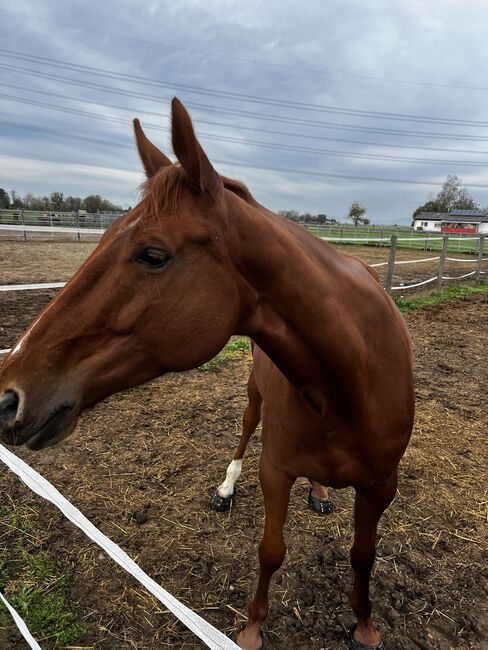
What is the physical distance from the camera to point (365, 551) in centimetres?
212

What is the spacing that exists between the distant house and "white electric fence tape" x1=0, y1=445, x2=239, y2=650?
6967 centimetres

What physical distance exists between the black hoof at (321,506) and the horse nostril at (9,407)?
2460 mm

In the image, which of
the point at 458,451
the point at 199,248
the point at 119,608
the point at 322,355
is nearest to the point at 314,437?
the point at 322,355

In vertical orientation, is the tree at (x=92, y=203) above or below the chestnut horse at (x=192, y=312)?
above

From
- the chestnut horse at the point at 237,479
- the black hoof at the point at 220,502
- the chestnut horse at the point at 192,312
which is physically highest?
the chestnut horse at the point at 192,312

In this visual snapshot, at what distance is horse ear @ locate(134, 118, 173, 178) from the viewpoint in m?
1.54

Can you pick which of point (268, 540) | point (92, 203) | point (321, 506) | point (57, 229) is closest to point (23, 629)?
point (268, 540)

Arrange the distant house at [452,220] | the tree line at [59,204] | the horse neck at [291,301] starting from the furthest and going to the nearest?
the distant house at [452,220] → the tree line at [59,204] → the horse neck at [291,301]

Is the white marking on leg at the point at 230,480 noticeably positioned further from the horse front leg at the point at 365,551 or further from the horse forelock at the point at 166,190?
the horse forelock at the point at 166,190

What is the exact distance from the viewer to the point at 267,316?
1396mm

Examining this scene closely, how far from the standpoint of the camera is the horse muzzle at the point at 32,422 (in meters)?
1.17

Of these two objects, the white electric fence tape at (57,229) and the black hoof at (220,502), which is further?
the white electric fence tape at (57,229)

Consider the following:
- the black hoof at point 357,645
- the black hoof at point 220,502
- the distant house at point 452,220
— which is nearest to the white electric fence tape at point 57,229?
the black hoof at point 220,502

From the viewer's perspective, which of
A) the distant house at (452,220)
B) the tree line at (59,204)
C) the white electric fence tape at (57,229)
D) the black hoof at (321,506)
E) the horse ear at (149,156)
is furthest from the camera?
the distant house at (452,220)
